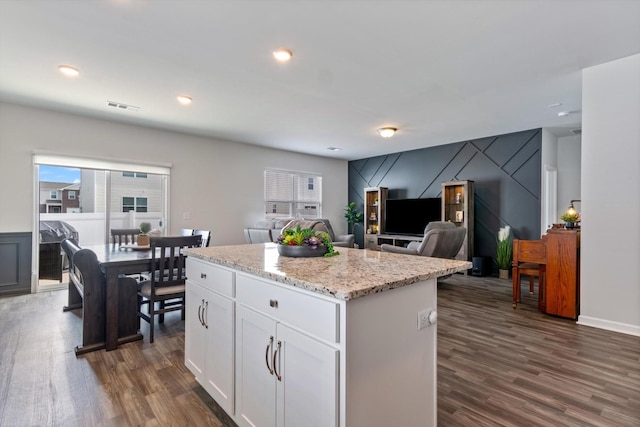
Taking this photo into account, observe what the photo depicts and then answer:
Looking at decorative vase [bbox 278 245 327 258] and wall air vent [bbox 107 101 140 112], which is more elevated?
wall air vent [bbox 107 101 140 112]

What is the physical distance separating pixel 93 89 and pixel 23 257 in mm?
2629

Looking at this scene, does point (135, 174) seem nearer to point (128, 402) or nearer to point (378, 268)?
point (128, 402)

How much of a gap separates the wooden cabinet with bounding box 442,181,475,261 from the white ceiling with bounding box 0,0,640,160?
62.0 inches

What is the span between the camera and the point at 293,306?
130 centimetres

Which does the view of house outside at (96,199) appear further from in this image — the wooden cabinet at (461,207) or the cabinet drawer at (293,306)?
the wooden cabinet at (461,207)

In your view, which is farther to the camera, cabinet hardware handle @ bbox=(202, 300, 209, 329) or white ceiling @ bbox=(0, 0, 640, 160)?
white ceiling @ bbox=(0, 0, 640, 160)

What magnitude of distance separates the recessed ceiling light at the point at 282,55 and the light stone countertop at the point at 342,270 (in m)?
1.94

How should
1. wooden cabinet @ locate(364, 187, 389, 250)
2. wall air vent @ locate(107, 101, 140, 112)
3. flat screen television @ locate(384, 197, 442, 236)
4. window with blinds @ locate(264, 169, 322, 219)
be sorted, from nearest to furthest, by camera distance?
wall air vent @ locate(107, 101, 140, 112)
flat screen television @ locate(384, 197, 442, 236)
window with blinds @ locate(264, 169, 322, 219)
wooden cabinet @ locate(364, 187, 389, 250)

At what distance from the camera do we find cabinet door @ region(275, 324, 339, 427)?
1136mm

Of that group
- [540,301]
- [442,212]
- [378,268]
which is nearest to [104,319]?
[378,268]

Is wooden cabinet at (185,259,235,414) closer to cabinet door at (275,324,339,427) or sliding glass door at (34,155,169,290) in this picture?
cabinet door at (275,324,339,427)

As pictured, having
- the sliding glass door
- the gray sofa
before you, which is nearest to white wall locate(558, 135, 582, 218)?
the gray sofa

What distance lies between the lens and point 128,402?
1.96 meters

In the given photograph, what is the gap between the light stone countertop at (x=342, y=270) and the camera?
1.16 metres
